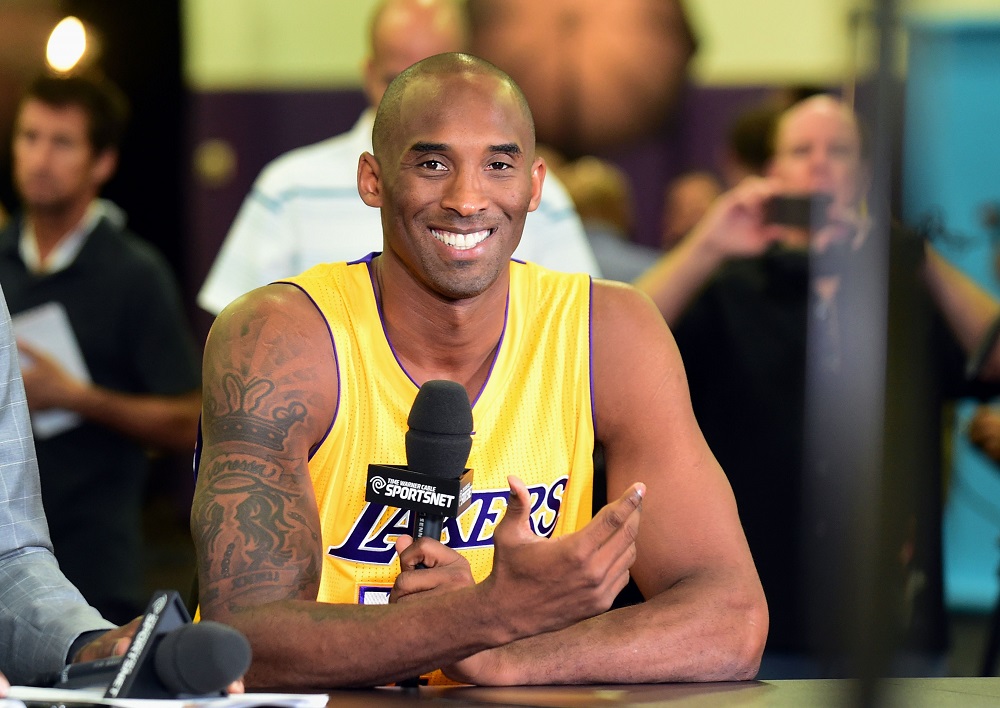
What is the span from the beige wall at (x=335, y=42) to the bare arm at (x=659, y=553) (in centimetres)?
220

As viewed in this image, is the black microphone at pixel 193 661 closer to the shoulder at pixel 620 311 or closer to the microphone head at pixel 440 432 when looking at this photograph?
the microphone head at pixel 440 432

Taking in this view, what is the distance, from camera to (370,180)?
6.61 feet

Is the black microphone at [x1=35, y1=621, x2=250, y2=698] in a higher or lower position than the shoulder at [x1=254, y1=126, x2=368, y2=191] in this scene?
lower

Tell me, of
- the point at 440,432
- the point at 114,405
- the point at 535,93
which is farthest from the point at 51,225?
the point at 440,432

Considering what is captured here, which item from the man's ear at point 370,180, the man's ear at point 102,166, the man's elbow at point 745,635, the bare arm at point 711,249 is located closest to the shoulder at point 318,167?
the man's ear at point 102,166

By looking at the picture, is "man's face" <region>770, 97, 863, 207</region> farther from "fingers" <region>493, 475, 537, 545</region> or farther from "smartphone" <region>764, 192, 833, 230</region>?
"fingers" <region>493, 475, 537, 545</region>

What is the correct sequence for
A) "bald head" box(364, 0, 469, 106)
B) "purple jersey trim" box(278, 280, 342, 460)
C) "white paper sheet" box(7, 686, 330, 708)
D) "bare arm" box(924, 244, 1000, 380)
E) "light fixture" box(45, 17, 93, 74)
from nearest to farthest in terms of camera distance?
"white paper sheet" box(7, 686, 330, 708) < "purple jersey trim" box(278, 280, 342, 460) < "bare arm" box(924, 244, 1000, 380) < "bald head" box(364, 0, 469, 106) < "light fixture" box(45, 17, 93, 74)

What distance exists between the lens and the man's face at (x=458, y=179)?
1.88m

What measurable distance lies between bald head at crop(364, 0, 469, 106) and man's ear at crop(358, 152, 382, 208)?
120cm

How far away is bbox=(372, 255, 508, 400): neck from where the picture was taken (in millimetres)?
1941

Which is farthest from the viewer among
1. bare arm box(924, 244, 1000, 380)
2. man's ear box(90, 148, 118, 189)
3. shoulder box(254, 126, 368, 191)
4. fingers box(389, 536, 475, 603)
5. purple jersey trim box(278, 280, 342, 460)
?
man's ear box(90, 148, 118, 189)

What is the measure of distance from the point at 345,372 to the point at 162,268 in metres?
1.85

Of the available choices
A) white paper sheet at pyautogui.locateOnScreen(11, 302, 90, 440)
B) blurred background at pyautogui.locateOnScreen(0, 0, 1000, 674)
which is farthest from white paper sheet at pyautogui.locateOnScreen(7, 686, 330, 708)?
blurred background at pyautogui.locateOnScreen(0, 0, 1000, 674)

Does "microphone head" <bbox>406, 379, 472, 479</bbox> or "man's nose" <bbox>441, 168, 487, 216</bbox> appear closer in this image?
"microphone head" <bbox>406, 379, 472, 479</bbox>
